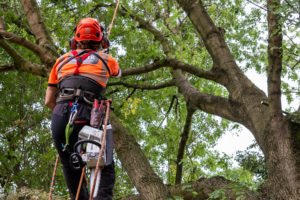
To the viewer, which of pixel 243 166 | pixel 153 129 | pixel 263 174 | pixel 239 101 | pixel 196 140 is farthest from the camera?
pixel 196 140

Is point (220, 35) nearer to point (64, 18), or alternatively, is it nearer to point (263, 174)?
point (263, 174)

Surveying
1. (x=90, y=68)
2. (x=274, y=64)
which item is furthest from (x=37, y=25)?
(x=274, y=64)

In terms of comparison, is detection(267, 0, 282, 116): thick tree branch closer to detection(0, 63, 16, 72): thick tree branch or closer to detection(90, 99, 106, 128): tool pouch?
detection(90, 99, 106, 128): tool pouch

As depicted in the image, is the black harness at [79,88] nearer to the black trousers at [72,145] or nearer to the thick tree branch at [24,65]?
the black trousers at [72,145]

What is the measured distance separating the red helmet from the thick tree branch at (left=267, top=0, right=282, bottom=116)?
2035 mm

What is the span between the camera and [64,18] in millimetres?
8836

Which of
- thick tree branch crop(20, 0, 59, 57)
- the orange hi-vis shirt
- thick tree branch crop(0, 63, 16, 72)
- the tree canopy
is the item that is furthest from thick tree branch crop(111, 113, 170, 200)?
thick tree branch crop(0, 63, 16, 72)

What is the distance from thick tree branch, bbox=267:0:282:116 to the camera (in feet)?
12.9

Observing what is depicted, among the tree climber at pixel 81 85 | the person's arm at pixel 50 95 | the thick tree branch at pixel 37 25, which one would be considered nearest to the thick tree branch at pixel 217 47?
the tree climber at pixel 81 85

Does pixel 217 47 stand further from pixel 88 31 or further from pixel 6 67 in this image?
A: pixel 6 67

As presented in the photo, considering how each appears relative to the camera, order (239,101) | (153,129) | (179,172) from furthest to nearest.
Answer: (153,129) → (179,172) → (239,101)

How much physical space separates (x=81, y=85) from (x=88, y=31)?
1.90 feet

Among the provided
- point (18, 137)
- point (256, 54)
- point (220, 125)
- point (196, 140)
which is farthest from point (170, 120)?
point (18, 137)

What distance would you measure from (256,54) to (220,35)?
637cm
